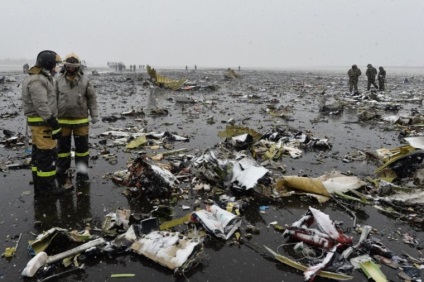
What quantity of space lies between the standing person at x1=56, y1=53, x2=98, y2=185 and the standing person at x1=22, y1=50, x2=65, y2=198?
1.01 feet

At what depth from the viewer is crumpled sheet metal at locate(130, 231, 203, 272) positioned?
3141mm

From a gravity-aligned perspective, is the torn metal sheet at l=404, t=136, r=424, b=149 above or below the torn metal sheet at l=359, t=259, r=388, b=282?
above

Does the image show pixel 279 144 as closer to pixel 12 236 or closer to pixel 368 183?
pixel 368 183

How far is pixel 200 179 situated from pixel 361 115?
8.67 m

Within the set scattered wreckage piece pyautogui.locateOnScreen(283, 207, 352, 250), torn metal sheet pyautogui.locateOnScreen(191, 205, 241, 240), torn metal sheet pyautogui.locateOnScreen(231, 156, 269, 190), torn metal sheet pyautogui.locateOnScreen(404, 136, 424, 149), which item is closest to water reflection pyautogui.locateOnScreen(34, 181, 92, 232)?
torn metal sheet pyautogui.locateOnScreen(191, 205, 241, 240)

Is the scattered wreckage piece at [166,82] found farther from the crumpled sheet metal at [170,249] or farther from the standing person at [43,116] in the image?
the crumpled sheet metal at [170,249]

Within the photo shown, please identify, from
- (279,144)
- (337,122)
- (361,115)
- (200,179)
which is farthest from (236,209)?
(361,115)

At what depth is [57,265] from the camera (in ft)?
10.3

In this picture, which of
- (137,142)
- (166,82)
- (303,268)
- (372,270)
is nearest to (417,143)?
(372,270)

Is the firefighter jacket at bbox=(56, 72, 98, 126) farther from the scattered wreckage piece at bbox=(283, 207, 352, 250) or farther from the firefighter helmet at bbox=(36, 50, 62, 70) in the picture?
the scattered wreckage piece at bbox=(283, 207, 352, 250)

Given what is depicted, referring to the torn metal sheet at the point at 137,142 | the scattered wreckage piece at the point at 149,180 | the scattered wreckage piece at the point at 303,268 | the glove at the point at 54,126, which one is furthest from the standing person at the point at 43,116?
the scattered wreckage piece at the point at 303,268

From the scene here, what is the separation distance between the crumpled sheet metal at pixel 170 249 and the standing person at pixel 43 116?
207cm

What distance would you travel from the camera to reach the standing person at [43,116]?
4352 millimetres

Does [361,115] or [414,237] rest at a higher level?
[361,115]
